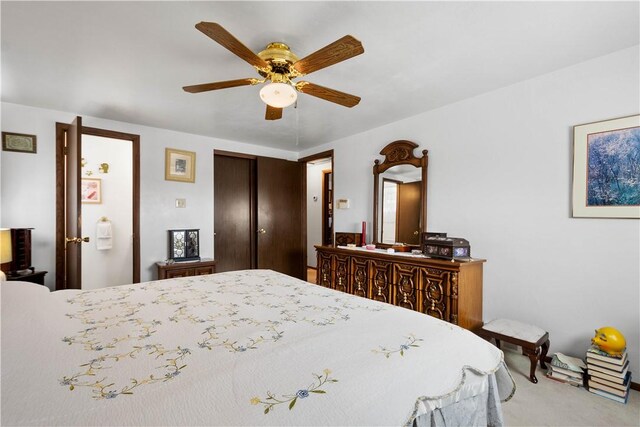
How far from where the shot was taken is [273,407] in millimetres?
717

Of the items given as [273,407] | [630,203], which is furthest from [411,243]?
[273,407]

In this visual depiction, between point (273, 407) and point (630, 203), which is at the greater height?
point (630, 203)

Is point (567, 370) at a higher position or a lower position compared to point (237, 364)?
lower

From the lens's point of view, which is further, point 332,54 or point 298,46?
point 298,46

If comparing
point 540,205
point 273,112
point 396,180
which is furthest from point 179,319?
point 396,180

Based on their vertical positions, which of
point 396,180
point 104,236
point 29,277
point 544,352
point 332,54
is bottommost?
point 544,352

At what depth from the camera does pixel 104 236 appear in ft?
13.7

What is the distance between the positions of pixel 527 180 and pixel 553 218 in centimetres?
37

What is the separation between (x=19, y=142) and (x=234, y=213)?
250cm

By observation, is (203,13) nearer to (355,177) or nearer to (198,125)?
(198,125)

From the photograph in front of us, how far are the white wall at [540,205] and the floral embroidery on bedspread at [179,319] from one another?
1.80 m

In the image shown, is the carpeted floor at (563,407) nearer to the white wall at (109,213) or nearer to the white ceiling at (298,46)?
the white ceiling at (298,46)

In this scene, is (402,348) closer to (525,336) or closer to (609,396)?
(525,336)

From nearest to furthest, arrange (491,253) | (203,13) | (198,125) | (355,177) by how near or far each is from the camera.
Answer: (203,13), (491,253), (198,125), (355,177)
